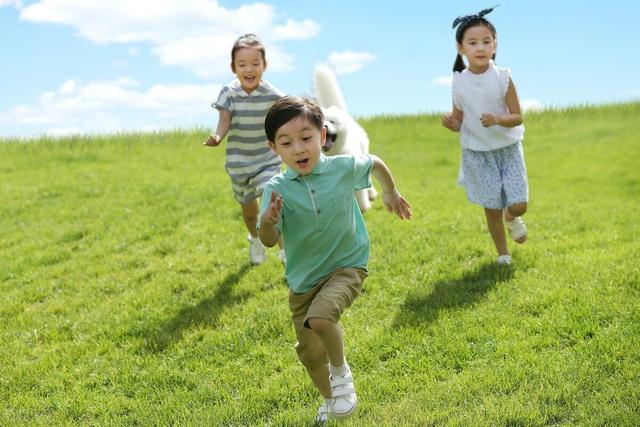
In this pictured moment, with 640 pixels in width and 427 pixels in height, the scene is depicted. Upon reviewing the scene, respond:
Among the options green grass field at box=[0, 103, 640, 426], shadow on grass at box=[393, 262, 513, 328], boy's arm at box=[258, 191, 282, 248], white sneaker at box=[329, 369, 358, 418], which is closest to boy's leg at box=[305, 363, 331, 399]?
white sneaker at box=[329, 369, 358, 418]

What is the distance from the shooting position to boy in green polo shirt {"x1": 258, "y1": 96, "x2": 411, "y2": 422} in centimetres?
371

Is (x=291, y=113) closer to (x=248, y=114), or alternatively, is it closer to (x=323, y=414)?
(x=323, y=414)

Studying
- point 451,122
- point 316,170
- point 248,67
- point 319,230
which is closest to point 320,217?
point 319,230

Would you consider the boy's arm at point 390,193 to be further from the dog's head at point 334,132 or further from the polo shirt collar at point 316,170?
the dog's head at point 334,132

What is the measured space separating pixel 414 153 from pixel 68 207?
29.1 ft

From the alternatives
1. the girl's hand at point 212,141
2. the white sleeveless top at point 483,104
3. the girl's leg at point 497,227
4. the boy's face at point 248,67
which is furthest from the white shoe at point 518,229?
the girl's hand at point 212,141

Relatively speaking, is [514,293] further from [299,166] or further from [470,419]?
[299,166]

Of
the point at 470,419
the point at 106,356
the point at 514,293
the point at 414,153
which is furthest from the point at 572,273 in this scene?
the point at 414,153

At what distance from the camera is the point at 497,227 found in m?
6.84

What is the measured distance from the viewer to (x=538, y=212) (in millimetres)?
9664

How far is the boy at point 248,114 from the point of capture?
22.2ft

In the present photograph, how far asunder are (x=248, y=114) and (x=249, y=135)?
8.1 inches

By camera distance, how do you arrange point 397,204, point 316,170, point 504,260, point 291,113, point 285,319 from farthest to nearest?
point 504,260
point 285,319
point 397,204
point 316,170
point 291,113

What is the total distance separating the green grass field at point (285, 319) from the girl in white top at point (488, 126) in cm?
63
